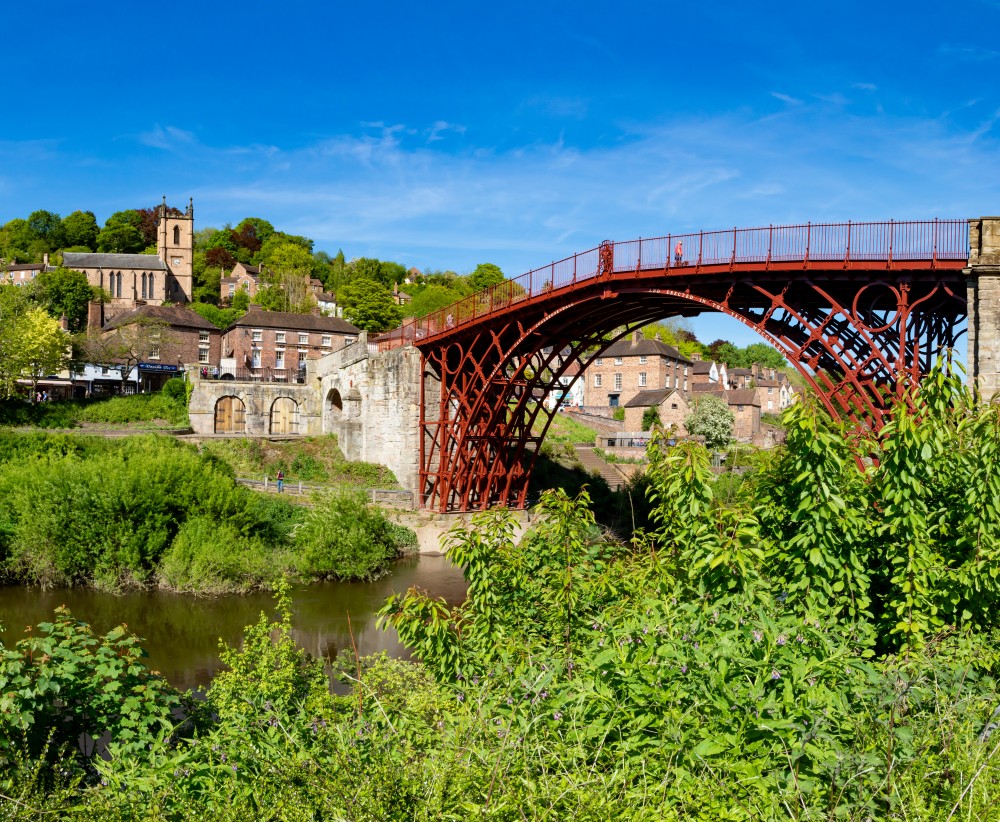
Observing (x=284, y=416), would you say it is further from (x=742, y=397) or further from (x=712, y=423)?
(x=742, y=397)

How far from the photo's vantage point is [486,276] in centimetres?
9612

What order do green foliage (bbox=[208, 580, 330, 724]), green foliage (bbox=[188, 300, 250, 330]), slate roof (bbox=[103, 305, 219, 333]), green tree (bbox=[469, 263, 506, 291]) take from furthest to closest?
green tree (bbox=[469, 263, 506, 291]) < green foliage (bbox=[188, 300, 250, 330]) < slate roof (bbox=[103, 305, 219, 333]) < green foliage (bbox=[208, 580, 330, 724])

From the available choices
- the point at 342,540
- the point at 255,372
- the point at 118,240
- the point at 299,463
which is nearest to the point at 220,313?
the point at 255,372

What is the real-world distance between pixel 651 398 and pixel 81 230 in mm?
83505

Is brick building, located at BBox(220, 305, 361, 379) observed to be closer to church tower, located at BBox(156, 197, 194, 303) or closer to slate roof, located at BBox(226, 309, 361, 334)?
slate roof, located at BBox(226, 309, 361, 334)

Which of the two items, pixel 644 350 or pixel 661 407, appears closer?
pixel 661 407

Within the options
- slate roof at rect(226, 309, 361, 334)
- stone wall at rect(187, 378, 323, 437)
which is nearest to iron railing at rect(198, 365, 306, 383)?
slate roof at rect(226, 309, 361, 334)

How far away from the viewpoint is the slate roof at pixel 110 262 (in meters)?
80.5

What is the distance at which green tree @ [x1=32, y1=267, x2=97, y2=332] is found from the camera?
6718 cm

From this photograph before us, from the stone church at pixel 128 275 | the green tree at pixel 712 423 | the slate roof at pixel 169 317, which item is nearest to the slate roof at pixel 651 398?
the green tree at pixel 712 423

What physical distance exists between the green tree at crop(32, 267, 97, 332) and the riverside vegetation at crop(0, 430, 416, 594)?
4676cm

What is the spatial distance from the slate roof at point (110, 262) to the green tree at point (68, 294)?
918 centimetres

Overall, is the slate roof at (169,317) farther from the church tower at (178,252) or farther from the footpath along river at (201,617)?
the footpath along river at (201,617)

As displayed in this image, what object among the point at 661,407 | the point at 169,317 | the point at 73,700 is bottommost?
the point at 73,700
